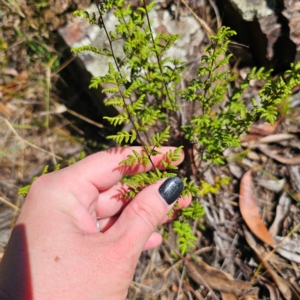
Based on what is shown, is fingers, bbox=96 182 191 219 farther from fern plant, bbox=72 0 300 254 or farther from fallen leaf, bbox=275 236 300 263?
fallen leaf, bbox=275 236 300 263

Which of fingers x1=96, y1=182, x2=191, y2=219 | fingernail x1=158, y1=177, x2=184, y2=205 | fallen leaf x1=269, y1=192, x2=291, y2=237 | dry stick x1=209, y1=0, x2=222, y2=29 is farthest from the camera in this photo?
dry stick x1=209, y1=0, x2=222, y2=29

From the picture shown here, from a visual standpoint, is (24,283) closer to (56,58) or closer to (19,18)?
(56,58)

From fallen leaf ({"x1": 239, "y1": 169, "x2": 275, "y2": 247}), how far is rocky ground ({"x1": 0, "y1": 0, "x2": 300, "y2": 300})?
0.01 m

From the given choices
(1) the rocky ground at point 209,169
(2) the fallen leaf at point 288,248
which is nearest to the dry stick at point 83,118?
(1) the rocky ground at point 209,169

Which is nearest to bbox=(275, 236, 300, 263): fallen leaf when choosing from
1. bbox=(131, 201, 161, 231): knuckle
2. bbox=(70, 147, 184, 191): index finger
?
bbox=(70, 147, 184, 191): index finger

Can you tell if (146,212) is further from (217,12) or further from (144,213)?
(217,12)

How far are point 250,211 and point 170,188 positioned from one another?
44.2 inches

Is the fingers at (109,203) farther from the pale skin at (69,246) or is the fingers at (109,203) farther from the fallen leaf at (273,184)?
the fallen leaf at (273,184)

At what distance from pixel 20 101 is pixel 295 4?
2.60 meters

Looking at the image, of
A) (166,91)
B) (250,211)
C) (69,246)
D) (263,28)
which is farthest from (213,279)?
(263,28)

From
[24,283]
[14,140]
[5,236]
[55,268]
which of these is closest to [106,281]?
[55,268]

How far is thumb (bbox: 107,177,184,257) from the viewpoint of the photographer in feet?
6.14

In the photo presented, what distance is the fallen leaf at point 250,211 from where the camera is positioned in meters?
2.74

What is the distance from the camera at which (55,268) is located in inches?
69.3
